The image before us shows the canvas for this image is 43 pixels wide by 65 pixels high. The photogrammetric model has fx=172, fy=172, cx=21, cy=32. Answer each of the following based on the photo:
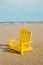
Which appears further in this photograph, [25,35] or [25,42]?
[25,35]

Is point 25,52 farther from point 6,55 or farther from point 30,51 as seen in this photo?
point 6,55

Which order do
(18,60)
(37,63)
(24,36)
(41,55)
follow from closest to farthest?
(37,63), (18,60), (41,55), (24,36)

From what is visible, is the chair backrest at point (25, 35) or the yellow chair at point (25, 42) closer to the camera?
the yellow chair at point (25, 42)

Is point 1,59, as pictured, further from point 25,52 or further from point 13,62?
point 25,52

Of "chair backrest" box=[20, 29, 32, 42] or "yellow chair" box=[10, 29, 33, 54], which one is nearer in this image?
"yellow chair" box=[10, 29, 33, 54]

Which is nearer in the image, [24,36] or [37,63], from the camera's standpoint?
[37,63]

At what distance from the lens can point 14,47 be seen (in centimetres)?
883

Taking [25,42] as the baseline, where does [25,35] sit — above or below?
above

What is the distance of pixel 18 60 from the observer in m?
7.11

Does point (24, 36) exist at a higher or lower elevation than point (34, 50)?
higher

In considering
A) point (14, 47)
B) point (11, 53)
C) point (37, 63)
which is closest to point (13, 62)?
point (37, 63)

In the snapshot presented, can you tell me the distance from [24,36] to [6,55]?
5.76 feet

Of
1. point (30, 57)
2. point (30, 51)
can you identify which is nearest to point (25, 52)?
point (30, 51)

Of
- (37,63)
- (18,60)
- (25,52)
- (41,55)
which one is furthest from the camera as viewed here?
(25,52)
